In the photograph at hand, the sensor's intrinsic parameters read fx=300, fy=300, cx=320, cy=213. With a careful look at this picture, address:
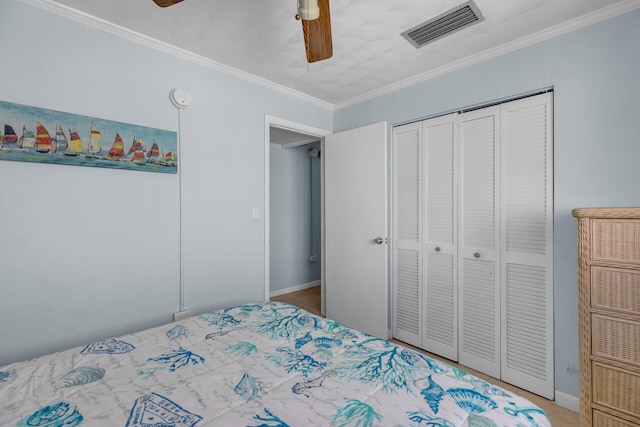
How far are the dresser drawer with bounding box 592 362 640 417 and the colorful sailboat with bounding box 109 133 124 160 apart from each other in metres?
2.96

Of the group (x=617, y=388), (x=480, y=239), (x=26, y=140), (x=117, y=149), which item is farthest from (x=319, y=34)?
(x=617, y=388)

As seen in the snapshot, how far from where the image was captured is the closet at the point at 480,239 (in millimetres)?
2041

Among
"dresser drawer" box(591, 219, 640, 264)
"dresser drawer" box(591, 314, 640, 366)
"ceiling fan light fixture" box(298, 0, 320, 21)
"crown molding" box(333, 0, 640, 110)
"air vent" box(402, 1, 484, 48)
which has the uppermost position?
"air vent" box(402, 1, 484, 48)

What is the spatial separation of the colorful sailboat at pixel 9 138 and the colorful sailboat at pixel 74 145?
22cm

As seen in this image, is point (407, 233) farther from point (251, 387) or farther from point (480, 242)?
point (251, 387)

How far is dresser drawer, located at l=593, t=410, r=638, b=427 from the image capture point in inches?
56.8

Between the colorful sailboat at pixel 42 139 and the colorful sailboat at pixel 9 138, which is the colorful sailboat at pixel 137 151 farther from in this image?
the colorful sailboat at pixel 9 138

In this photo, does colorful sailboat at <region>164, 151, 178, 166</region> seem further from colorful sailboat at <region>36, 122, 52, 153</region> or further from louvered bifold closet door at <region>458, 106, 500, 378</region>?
louvered bifold closet door at <region>458, 106, 500, 378</region>

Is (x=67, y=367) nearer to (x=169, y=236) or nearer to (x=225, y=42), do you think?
(x=169, y=236)

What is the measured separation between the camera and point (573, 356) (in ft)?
6.22

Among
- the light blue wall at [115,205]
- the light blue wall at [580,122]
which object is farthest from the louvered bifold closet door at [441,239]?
the light blue wall at [115,205]

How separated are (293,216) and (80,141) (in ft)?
10.4

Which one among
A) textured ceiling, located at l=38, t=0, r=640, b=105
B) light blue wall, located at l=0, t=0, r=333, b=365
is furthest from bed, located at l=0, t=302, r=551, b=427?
textured ceiling, located at l=38, t=0, r=640, b=105

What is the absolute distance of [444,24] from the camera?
1.91 meters
